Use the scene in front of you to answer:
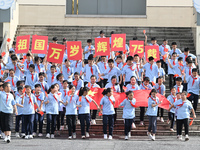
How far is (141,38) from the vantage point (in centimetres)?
2281

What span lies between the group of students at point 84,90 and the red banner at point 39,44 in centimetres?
36

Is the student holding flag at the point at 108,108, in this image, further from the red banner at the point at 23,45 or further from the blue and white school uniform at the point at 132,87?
the red banner at the point at 23,45

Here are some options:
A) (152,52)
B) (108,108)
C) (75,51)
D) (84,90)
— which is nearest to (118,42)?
(152,52)

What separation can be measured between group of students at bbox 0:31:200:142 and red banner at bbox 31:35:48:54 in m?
0.36

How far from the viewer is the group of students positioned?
13.7 m

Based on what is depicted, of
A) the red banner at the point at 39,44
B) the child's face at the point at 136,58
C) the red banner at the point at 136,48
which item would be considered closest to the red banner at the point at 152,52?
the red banner at the point at 136,48

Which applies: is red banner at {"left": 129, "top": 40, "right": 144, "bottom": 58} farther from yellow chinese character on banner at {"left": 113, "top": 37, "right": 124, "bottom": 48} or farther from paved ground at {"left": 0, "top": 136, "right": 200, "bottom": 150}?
paved ground at {"left": 0, "top": 136, "right": 200, "bottom": 150}

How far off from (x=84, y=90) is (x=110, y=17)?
11.9m

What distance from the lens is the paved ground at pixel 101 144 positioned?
11867 mm

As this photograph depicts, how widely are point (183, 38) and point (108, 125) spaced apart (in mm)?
9934

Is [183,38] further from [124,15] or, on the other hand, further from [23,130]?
[23,130]

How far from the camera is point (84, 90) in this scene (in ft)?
46.0

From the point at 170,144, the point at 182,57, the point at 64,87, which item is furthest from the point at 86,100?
the point at 182,57

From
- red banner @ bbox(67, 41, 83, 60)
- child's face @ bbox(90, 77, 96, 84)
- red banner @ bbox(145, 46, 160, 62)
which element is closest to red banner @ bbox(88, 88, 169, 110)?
child's face @ bbox(90, 77, 96, 84)
